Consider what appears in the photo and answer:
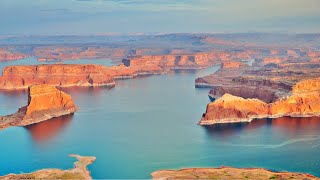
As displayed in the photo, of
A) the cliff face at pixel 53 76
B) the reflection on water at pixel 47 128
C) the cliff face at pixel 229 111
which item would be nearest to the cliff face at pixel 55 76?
the cliff face at pixel 53 76

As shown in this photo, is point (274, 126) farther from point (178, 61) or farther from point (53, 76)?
point (178, 61)

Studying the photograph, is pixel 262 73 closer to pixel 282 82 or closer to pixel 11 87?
pixel 282 82

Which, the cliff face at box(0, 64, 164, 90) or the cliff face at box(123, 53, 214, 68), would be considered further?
the cliff face at box(123, 53, 214, 68)

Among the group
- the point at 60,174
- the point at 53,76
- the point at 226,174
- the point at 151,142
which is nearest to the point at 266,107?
the point at 151,142

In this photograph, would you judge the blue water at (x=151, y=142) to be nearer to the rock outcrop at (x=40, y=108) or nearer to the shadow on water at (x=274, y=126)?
the shadow on water at (x=274, y=126)

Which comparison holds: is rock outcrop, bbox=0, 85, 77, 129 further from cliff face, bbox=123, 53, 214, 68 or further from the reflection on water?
cliff face, bbox=123, 53, 214, 68

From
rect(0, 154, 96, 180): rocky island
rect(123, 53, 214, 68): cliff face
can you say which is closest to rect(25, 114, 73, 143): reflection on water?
rect(0, 154, 96, 180): rocky island

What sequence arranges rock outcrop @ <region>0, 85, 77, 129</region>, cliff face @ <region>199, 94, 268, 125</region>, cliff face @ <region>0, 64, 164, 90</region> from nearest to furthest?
cliff face @ <region>199, 94, 268, 125</region>
rock outcrop @ <region>0, 85, 77, 129</region>
cliff face @ <region>0, 64, 164, 90</region>
